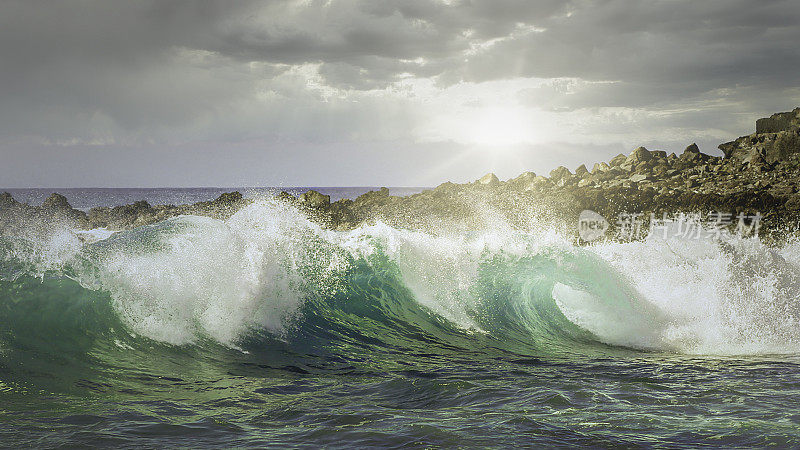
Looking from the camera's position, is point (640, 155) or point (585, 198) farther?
point (640, 155)

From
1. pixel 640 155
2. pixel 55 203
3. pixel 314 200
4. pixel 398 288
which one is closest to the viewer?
pixel 398 288

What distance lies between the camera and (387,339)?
30.2 ft

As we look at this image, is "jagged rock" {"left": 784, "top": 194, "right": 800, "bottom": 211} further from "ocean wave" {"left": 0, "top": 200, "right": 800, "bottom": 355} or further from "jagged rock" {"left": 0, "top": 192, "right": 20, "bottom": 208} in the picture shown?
"jagged rock" {"left": 0, "top": 192, "right": 20, "bottom": 208}

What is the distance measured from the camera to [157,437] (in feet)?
15.6

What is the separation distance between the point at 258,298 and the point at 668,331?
6.69m

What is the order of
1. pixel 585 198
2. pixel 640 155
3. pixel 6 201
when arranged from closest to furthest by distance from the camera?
1. pixel 585 198
2. pixel 6 201
3. pixel 640 155

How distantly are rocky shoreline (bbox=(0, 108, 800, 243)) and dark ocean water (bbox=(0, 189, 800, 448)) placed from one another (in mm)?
17980

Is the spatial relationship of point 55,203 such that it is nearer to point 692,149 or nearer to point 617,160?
point 617,160

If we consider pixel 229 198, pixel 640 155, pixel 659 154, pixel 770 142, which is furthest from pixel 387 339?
pixel 770 142

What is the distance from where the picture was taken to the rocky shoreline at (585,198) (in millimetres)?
29625

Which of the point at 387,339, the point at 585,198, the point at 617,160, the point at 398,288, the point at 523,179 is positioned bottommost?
the point at 387,339

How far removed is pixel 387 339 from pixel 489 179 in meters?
30.7

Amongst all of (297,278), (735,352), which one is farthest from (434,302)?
(735,352)

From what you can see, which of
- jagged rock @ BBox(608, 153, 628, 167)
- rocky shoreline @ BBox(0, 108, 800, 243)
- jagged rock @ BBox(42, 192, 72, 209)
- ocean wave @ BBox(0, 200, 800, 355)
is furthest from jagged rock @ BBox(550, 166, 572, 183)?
jagged rock @ BBox(42, 192, 72, 209)
